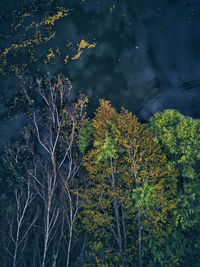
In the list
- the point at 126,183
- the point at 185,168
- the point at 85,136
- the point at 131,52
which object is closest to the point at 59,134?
the point at 85,136

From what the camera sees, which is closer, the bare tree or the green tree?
the green tree

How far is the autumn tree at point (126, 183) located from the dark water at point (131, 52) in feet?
15.0

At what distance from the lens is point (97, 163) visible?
32.6 ft

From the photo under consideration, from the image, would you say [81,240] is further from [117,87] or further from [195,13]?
[195,13]

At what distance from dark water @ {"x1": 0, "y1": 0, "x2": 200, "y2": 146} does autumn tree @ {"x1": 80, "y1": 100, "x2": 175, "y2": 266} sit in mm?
4559

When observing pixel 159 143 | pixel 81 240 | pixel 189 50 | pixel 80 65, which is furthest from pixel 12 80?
pixel 189 50

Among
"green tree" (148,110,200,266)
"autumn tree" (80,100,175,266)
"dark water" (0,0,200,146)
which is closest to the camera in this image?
"green tree" (148,110,200,266)

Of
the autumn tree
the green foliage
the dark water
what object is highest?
the dark water

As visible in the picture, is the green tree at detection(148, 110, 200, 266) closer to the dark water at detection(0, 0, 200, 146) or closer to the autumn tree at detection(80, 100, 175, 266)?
the autumn tree at detection(80, 100, 175, 266)

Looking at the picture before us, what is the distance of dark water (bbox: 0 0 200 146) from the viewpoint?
42.4 feet

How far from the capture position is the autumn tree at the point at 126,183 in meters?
8.90

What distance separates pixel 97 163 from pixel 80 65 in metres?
9.57


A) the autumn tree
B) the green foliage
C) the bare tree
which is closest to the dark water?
the bare tree

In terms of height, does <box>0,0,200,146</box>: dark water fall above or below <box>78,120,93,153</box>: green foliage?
above
